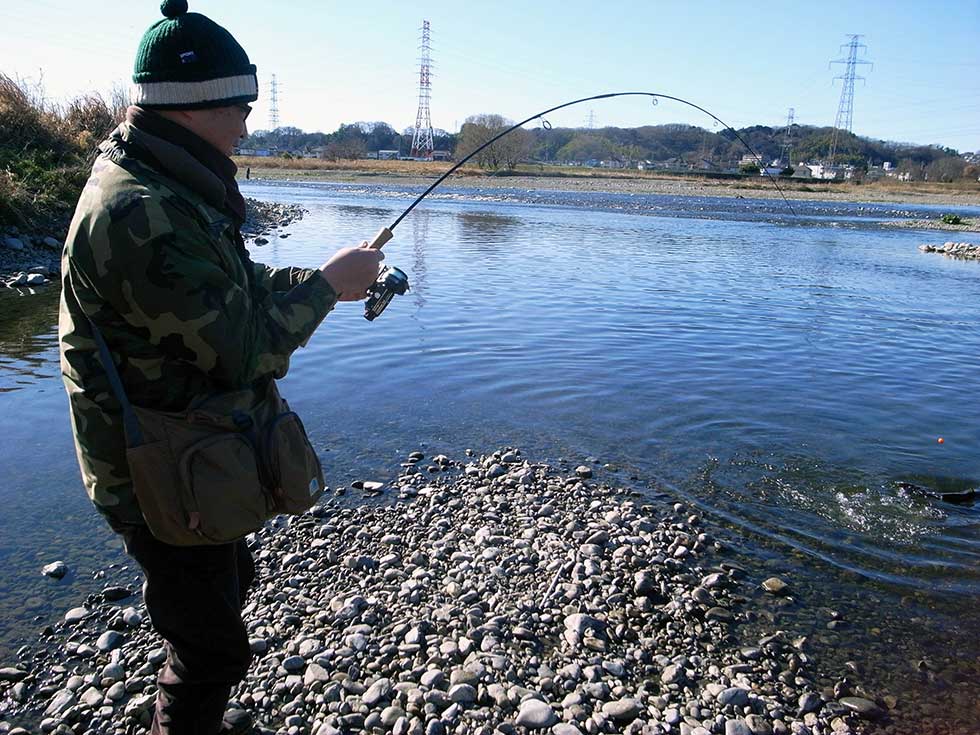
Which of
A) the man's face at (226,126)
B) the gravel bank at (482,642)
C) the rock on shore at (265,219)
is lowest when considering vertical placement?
the gravel bank at (482,642)

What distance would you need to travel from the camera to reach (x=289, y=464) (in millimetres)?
2391

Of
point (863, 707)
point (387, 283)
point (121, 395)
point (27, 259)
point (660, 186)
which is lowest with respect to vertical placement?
point (863, 707)

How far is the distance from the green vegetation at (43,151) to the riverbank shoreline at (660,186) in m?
45.0

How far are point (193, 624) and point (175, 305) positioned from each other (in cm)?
100

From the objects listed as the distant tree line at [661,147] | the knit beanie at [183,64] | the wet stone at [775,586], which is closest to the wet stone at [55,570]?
the knit beanie at [183,64]

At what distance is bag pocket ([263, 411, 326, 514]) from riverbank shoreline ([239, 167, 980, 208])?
69.7 metres

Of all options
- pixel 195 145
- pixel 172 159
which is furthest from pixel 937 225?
pixel 172 159

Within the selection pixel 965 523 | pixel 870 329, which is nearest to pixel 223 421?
pixel 965 523

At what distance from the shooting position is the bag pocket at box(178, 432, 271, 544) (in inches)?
85.7

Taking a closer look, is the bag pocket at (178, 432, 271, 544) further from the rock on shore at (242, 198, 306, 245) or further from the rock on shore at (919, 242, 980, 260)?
the rock on shore at (919, 242, 980, 260)

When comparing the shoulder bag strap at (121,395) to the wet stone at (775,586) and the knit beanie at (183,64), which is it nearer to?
the knit beanie at (183,64)

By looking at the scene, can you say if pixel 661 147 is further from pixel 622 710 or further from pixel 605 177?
pixel 622 710

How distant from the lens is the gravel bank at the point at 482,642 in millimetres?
3486

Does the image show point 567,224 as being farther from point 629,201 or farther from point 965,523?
point 965,523
